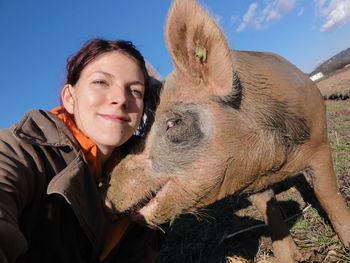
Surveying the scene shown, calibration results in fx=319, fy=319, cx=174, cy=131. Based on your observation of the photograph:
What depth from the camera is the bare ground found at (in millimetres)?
2910

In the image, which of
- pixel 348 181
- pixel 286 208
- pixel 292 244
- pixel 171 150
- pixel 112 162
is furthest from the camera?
pixel 286 208

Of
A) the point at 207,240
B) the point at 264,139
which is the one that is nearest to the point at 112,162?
the point at 264,139

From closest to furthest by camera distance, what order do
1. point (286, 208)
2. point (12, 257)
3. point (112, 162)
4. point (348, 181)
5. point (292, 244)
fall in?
point (12, 257) → point (112, 162) → point (292, 244) → point (348, 181) → point (286, 208)

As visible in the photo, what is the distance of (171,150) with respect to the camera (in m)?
2.35

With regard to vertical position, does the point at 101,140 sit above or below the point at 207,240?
above

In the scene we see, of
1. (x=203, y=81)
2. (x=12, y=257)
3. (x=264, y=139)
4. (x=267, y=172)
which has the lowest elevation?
(x=267, y=172)

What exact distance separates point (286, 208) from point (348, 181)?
0.74 m

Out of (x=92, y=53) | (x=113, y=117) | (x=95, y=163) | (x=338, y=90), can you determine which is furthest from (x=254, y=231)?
(x=338, y=90)

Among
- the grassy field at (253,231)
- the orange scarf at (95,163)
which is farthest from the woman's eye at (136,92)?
the grassy field at (253,231)

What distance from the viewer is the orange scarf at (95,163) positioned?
2.07 metres

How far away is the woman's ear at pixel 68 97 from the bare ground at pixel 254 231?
1.38 meters

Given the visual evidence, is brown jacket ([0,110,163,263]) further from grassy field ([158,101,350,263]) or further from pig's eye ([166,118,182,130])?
grassy field ([158,101,350,263])

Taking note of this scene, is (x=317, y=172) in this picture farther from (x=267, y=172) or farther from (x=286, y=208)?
(x=286, y=208)

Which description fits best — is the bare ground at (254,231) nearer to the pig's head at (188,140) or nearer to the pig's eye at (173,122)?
the pig's head at (188,140)
